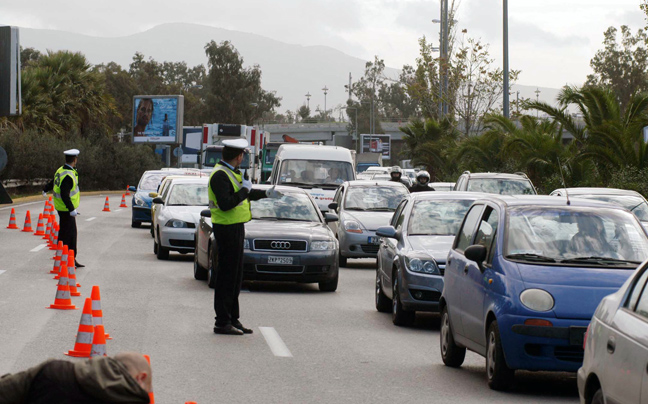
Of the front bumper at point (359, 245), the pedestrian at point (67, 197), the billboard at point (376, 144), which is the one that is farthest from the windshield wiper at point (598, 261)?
the billboard at point (376, 144)

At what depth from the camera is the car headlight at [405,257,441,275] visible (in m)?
12.3

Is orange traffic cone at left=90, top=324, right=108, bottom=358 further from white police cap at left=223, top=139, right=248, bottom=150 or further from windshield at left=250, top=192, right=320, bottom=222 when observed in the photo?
windshield at left=250, top=192, right=320, bottom=222

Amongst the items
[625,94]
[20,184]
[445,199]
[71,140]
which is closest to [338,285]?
→ [445,199]

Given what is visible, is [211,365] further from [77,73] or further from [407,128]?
[77,73]

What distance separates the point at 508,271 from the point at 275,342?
3065 millimetres

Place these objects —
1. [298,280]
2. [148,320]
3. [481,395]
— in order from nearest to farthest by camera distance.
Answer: [481,395], [148,320], [298,280]

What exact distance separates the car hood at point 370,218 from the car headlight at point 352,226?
99mm

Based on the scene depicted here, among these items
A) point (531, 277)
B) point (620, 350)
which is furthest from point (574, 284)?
point (620, 350)

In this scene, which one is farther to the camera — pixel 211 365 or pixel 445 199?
pixel 445 199

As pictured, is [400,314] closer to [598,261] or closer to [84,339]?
[598,261]

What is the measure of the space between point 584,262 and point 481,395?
1368 millimetres

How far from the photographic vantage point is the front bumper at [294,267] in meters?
15.4

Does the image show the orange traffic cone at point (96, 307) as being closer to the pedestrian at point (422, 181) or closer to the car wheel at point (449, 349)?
the car wheel at point (449, 349)

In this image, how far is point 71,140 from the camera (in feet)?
203
